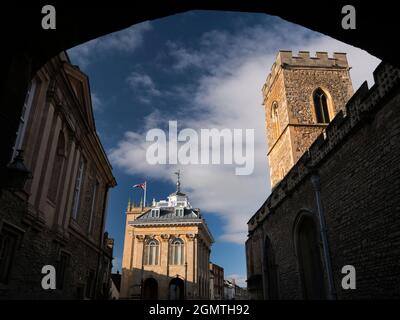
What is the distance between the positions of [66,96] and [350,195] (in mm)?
10811

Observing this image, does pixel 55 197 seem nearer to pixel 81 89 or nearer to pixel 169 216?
pixel 81 89

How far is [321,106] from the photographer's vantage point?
2339 centimetres

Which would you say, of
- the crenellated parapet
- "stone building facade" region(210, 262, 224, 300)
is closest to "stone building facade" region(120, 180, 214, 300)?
the crenellated parapet

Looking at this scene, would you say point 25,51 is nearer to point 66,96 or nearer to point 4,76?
point 4,76

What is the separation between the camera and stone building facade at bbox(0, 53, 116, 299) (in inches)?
348

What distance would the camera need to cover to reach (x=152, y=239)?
39.8 meters

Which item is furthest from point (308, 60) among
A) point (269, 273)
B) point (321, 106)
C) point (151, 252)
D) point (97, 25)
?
point (151, 252)

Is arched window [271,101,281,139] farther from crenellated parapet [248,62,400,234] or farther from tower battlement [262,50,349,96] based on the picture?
crenellated parapet [248,62,400,234]

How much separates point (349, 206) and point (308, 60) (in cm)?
1867

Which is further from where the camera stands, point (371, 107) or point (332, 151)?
point (332, 151)

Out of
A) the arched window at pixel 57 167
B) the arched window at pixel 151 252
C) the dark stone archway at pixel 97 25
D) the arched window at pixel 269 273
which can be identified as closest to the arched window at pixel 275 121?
the arched window at pixel 269 273

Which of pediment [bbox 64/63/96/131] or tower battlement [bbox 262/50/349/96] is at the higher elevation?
tower battlement [bbox 262/50/349/96]

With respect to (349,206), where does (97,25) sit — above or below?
above
